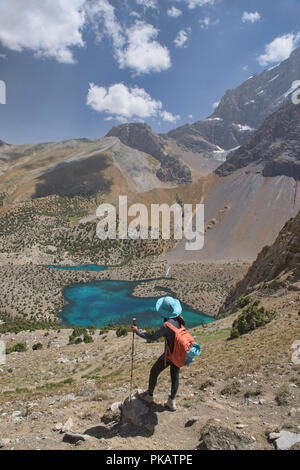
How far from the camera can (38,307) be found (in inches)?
2032

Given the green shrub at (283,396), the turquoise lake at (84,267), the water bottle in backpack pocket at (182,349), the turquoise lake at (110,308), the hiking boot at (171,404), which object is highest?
the water bottle in backpack pocket at (182,349)

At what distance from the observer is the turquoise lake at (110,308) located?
50.7 meters

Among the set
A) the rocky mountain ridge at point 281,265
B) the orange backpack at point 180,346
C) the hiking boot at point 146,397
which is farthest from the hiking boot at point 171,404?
the rocky mountain ridge at point 281,265

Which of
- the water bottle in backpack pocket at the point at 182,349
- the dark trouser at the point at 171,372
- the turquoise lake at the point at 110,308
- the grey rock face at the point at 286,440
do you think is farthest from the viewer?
the turquoise lake at the point at 110,308

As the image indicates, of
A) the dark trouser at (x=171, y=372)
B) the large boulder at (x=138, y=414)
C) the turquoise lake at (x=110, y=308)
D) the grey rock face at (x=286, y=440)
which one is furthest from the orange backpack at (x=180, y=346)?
the turquoise lake at (x=110, y=308)

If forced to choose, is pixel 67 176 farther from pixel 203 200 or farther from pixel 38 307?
pixel 38 307

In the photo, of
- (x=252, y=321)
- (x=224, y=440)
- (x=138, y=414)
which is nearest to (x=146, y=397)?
(x=138, y=414)

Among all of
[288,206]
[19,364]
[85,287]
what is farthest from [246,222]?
[19,364]

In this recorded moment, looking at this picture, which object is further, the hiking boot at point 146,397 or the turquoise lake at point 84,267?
the turquoise lake at point 84,267

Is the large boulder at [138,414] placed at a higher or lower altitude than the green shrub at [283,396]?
lower

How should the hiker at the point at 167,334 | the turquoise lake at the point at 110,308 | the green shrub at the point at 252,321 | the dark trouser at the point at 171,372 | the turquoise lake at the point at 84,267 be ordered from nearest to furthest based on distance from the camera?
the hiker at the point at 167,334 < the dark trouser at the point at 171,372 < the green shrub at the point at 252,321 < the turquoise lake at the point at 110,308 < the turquoise lake at the point at 84,267

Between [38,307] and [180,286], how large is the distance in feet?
111

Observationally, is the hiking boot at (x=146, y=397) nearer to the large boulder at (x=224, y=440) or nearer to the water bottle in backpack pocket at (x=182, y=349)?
the water bottle in backpack pocket at (x=182, y=349)

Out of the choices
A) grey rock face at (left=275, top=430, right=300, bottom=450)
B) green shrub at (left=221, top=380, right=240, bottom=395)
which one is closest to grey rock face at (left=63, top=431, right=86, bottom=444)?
grey rock face at (left=275, top=430, right=300, bottom=450)
